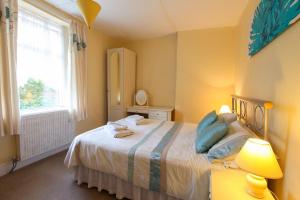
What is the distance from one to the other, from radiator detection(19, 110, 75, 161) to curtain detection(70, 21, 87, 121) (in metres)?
0.23

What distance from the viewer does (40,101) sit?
2639mm

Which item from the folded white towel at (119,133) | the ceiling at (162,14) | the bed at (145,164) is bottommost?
the bed at (145,164)

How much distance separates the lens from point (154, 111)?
361cm

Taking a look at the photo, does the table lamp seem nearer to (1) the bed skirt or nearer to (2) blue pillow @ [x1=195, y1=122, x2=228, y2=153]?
(2) blue pillow @ [x1=195, y1=122, x2=228, y2=153]

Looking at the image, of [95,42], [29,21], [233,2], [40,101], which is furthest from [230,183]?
[95,42]

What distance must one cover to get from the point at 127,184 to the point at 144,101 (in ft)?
8.02

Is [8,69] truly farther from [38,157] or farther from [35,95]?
[38,157]

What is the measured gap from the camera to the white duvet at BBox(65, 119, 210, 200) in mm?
1336

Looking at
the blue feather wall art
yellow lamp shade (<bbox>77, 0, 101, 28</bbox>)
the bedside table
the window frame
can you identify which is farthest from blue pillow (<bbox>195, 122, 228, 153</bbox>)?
the window frame

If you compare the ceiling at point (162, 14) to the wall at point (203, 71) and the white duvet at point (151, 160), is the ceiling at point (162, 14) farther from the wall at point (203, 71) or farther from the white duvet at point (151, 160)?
the white duvet at point (151, 160)

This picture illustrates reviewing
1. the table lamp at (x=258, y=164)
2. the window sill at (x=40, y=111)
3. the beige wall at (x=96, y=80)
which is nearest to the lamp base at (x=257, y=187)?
the table lamp at (x=258, y=164)

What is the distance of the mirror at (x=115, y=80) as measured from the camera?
3.74 m

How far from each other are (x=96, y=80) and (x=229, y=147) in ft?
10.2

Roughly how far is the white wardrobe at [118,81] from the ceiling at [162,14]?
1.84 feet
